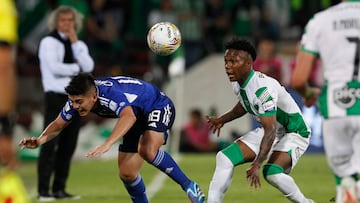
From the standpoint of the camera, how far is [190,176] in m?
15.4

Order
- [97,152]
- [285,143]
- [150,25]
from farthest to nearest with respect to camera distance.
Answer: [150,25]
[285,143]
[97,152]

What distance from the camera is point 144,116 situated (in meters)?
10.3

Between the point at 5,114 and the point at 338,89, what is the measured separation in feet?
7.81

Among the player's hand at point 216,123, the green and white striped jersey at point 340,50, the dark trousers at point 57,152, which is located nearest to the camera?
the green and white striped jersey at point 340,50

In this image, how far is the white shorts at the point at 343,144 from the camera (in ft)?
25.9

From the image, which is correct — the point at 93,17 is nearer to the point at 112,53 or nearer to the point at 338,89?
the point at 112,53

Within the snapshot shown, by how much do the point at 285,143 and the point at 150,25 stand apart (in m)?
13.4

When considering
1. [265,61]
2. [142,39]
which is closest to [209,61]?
[142,39]

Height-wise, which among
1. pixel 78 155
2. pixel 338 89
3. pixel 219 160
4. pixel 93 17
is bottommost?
pixel 78 155

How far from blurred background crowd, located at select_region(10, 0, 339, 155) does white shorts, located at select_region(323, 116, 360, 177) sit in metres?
13.9

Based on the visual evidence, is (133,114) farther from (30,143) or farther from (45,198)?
(45,198)

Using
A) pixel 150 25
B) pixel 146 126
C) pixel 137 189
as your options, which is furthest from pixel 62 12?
pixel 150 25

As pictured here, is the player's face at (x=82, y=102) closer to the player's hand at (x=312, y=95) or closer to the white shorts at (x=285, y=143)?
the white shorts at (x=285, y=143)

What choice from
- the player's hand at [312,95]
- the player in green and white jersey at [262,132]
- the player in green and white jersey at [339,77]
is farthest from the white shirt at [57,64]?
the player in green and white jersey at [339,77]
